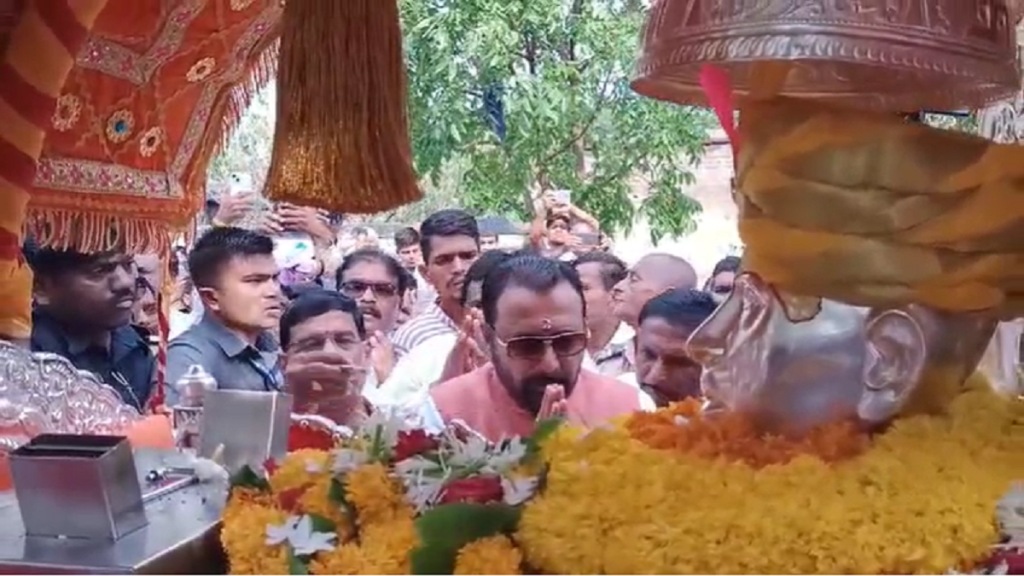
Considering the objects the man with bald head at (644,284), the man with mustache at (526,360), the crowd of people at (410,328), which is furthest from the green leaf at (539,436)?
the man with bald head at (644,284)

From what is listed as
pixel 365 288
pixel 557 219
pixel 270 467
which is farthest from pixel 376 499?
pixel 557 219

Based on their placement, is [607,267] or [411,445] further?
[607,267]

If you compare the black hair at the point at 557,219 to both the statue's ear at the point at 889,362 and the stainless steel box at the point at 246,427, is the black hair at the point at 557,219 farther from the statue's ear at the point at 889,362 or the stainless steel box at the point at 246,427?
the statue's ear at the point at 889,362

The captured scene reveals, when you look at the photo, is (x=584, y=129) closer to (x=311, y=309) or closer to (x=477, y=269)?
(x=477, y=269)

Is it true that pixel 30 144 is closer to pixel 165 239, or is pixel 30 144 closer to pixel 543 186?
pixel 165 239

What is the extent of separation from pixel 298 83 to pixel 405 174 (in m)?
0.20

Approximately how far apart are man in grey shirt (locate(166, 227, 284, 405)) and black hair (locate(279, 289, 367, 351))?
238mm

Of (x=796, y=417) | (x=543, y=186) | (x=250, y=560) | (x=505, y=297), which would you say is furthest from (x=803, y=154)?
(x=543, y=186)

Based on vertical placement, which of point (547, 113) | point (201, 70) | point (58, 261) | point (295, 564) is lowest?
point (295, 564)

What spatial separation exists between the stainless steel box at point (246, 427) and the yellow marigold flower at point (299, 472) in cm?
20

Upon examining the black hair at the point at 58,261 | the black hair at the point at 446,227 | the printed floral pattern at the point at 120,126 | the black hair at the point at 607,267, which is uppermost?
the printed floral pattern at the point at 120,126

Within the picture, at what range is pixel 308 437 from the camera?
4.91 ft

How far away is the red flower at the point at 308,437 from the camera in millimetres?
1474

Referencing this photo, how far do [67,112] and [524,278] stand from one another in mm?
702
